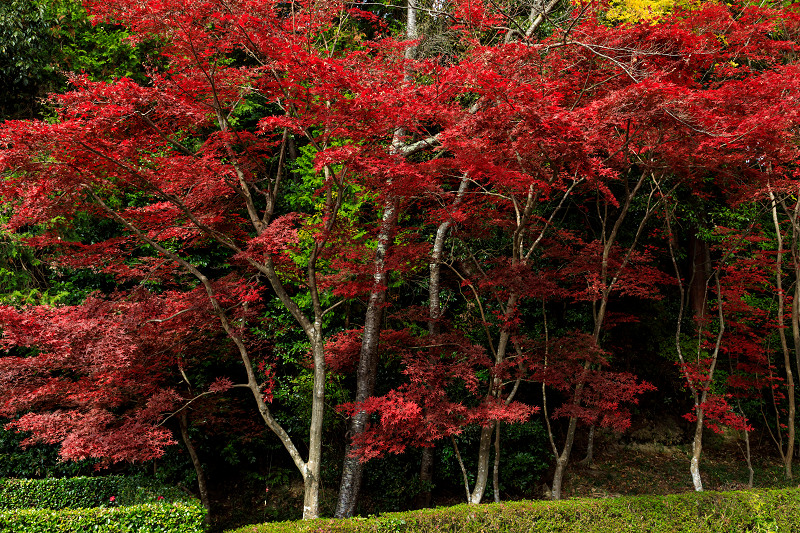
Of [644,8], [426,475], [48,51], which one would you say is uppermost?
[644,8]

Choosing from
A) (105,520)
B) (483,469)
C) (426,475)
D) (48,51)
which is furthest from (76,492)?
(48,51)

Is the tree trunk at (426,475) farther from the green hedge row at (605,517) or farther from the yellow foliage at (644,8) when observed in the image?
the yellow foliage at (644,8)

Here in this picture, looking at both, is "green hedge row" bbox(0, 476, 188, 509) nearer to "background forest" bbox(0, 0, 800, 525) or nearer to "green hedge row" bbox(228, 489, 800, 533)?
"background forest" bbox(0, 0, 800, 525)

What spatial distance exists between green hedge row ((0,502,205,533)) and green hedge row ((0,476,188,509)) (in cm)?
112

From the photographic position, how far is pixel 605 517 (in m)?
5.14

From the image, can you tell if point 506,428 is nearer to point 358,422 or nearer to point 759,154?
point 358,422

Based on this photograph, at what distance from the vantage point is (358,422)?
6426mm

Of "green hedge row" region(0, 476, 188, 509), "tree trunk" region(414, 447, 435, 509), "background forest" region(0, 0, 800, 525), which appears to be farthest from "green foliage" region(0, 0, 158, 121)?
"tree trunk" region(414, 447, 435, 509)

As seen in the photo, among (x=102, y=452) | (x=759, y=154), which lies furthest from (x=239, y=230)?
(x=759, y=154)

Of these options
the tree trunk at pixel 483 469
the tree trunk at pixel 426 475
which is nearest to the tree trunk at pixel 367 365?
the tree trunk at pixel 426 475

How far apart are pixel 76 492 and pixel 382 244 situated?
5146 mm

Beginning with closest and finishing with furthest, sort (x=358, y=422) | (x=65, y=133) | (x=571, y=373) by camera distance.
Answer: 1. (x=65, y=133)
2. (x=571, y=373)
3. (x=358, y=422)

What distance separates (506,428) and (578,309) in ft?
8.92

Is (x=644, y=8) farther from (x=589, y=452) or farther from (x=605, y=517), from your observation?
(x=605, y=517)
